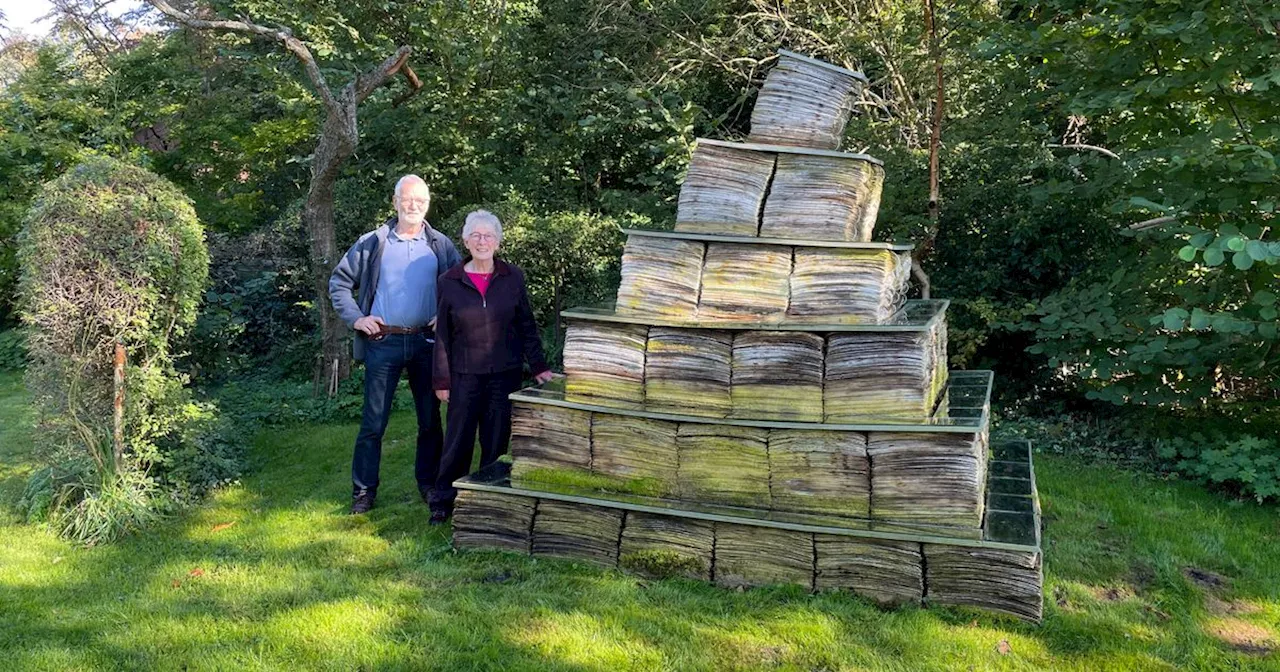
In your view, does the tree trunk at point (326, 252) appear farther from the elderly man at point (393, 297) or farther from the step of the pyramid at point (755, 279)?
the step of the pyramid at point (755, 279)

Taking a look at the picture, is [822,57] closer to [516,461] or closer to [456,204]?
[456,204]

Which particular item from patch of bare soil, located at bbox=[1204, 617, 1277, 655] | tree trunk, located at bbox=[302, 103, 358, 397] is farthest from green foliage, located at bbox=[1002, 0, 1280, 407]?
tree trunk, located at bbox=[302, 103, 358, 397]

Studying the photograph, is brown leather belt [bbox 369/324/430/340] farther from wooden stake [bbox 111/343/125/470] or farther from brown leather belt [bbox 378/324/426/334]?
wooden stake [bbox 111/343/125/470]

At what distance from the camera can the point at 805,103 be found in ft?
13.4

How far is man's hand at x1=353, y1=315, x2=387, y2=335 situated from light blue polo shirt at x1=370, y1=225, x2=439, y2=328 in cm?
7

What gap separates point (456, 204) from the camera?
11.9 metres

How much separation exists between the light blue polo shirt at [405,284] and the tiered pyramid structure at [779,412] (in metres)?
1.11

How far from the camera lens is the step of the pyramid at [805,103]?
13.3 feet

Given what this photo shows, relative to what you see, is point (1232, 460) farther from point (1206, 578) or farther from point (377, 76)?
point (377, 76)

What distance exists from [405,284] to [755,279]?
7.39 ft

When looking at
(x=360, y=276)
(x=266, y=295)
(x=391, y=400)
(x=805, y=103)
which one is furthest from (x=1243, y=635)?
(x=266, y=295)

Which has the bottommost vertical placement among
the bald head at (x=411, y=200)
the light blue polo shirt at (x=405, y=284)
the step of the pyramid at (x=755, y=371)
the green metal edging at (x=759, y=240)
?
the step of the pyramid at (x=755, y=371)

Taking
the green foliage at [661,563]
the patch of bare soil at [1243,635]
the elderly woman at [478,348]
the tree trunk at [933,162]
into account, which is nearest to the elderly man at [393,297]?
the elderly woman at [478,348]

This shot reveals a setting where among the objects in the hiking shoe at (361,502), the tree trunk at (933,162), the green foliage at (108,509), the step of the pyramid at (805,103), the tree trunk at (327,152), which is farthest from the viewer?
the tree trunk at (327,152)
